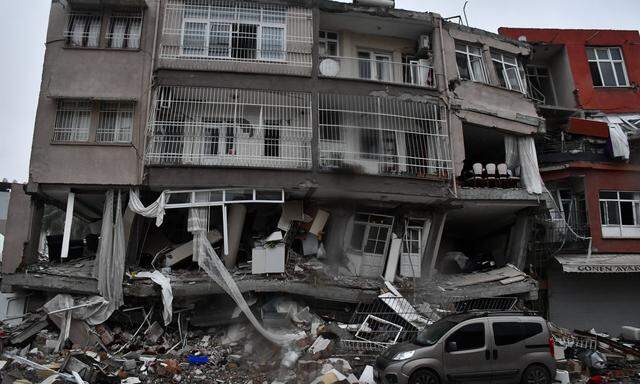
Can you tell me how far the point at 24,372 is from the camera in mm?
10344

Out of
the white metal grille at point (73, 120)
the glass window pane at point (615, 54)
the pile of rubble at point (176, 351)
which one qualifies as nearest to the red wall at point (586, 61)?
the glass window pane at point (615, 54)

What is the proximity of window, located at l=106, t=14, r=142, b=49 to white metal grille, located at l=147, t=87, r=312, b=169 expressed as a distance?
6.71ft

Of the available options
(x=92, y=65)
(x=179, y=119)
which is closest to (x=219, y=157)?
(x=179, y=119)

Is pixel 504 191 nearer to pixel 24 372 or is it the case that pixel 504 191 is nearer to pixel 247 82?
pixel 247 82

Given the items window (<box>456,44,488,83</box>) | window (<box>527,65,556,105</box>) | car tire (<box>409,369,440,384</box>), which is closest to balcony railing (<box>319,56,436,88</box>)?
window (<box>456,44,488,83</box>)

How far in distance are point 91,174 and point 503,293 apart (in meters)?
13.1

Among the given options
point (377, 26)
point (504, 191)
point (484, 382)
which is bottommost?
point (484, 382)

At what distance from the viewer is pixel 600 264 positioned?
16.7 metres

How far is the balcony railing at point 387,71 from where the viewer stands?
1666cm

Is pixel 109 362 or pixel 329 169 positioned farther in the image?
pixel 329 169

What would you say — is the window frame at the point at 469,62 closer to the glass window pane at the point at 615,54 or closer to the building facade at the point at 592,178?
the building facade at the point at 592,178

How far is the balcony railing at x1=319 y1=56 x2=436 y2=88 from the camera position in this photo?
656 inches

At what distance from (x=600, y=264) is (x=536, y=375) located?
8552 millimetres

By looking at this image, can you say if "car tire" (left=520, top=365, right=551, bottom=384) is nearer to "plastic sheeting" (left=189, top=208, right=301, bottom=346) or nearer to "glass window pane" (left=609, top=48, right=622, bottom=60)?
"plastic sheeting" (left=189, top=208, right=301, bottom=346)
